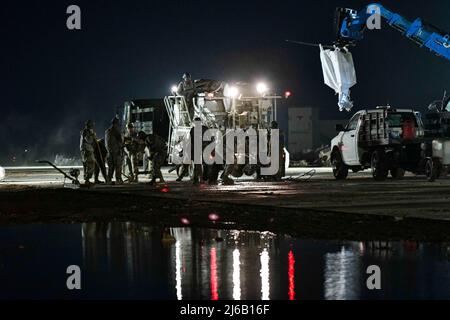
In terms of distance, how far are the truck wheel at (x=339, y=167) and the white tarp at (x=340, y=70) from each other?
16.7 feet

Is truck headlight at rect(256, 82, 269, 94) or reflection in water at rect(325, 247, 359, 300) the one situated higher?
truck headlight at rect(256, 82, 269, 94)

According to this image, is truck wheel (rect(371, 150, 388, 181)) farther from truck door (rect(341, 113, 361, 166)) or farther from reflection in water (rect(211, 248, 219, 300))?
reflection in water (rect(211, 248, 219, 300))

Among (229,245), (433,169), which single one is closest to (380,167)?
(433,169)

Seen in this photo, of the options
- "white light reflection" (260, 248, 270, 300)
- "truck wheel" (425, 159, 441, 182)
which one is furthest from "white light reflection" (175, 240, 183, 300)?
"truck wheel" (425, 159, 441, 182)

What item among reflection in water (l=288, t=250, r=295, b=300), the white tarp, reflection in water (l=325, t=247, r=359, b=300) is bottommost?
reflection in water (l=288, t=250, r=295, b=300)

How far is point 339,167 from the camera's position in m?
28.7

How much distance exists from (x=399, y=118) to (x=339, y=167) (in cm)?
272

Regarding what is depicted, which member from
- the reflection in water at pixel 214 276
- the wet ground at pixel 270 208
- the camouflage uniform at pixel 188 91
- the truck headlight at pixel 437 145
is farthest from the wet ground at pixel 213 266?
the camouflage uniform at pixel 188 91

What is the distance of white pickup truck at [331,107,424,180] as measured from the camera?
1031 inches

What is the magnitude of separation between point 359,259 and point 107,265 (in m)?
2.90

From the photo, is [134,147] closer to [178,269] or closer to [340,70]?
[340,70]

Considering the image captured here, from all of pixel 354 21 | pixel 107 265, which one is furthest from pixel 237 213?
pixel 354 21

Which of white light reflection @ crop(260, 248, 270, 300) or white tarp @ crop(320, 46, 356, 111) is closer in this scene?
white light reflection @ crop(260, 248, 270, 300)

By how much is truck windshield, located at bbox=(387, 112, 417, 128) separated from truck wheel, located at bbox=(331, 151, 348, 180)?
2.38 meters
